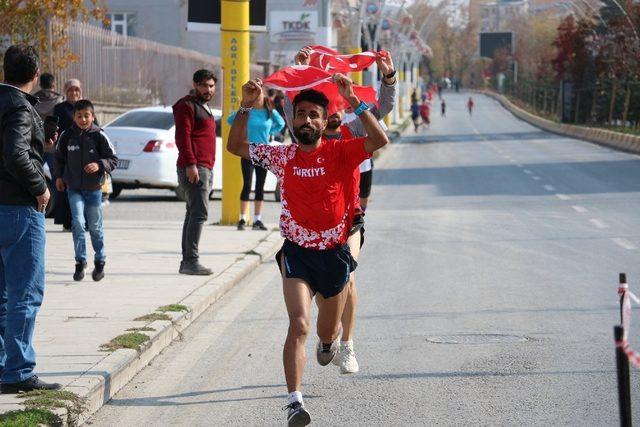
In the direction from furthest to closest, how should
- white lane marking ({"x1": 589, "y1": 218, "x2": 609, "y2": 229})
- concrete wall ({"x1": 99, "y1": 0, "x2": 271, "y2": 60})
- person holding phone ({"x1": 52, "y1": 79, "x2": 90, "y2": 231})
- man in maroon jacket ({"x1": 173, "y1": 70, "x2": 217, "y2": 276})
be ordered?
concrete wall ({"x1": 99, "y1": 0, "x2": 271, "y2": 60})
white lane marking ({"x1": 589, "y1": 218, "x2": 609, "y2": 229})
person holding phone ({"x1": 52, "y1": 79, "x2": 90, "y2": 231})
man in maroon jacket ({"x1": 173, "y1": 70, "x2": 217, "y2": 276})

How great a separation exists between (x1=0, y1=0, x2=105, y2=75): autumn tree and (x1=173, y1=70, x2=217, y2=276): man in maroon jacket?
28.1 feet

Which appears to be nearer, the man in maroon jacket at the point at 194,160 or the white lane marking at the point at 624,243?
the man in maroon jacket at the point at 194,160

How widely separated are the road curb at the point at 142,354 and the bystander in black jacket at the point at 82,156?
4.50 ft

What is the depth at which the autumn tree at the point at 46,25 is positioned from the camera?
858 inches

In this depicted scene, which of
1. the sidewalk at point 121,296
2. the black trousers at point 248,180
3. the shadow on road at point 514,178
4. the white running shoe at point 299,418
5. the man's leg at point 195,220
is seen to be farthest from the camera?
the shadow on road at point 514,178

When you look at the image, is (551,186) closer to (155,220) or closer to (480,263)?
(155,220)

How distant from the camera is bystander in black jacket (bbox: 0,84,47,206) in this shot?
7250 mm

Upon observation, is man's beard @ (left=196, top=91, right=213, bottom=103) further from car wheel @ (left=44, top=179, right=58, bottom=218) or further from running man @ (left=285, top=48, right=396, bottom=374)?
running man @ (left=285, top=48, right=396, bottom=374)

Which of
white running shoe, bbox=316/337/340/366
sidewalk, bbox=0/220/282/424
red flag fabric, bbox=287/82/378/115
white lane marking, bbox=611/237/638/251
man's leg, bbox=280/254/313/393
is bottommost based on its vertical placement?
white lane marking, bbox=611/237/638/251

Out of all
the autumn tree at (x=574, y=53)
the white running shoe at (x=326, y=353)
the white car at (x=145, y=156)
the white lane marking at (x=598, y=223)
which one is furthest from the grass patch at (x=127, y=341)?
the autumn tree at (x=574, y=53)

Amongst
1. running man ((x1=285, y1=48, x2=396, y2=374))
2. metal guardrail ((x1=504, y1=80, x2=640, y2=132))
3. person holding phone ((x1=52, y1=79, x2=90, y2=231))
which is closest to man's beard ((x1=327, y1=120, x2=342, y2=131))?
running man ((x1=285, y1=48, x2=396, y2=374))

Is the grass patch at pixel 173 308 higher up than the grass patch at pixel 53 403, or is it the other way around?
the grass patch at pixel 53 403

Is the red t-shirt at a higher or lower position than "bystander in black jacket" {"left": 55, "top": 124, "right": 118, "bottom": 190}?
higher

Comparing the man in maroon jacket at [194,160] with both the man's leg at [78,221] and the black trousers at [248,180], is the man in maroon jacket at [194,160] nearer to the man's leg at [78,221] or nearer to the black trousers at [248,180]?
the man's leg at [78,221]
